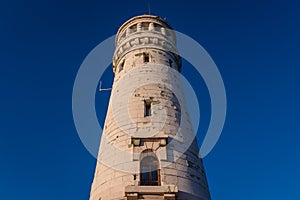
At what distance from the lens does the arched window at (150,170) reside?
11555 millimetres

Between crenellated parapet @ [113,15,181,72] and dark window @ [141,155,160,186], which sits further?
crenellated parapet @ [113,15,181,72]

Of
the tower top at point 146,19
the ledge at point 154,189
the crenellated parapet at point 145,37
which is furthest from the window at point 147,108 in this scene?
the tower top at point 146,19

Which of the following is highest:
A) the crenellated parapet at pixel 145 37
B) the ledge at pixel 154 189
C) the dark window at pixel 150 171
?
the crenellated parapet at pixel 145 37

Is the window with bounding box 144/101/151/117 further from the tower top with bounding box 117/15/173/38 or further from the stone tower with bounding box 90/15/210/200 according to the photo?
the tower top with bounding box 117/15/173/38

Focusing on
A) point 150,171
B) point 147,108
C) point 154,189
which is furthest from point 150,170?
point 147,108

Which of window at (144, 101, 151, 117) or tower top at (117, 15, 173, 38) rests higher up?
tower top at (117, 15, 173, 38)

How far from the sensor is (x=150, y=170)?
11.8 m

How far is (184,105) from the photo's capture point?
14992 mm

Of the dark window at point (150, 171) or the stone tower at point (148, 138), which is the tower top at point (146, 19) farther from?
the dark window at point (150, 171)

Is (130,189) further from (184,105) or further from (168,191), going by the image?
(184,105)

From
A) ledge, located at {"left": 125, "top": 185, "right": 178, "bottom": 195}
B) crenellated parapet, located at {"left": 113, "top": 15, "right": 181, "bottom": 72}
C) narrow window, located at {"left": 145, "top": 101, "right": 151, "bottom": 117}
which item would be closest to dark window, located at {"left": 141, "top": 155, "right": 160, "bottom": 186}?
ledge, located at {"left": 125, "top": 185, "right": 178, "bottom": 195}

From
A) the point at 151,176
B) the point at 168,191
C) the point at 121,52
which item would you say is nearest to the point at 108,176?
the point at 151,176

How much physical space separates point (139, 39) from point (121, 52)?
1254 millimetres

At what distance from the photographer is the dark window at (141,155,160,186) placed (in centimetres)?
1156
